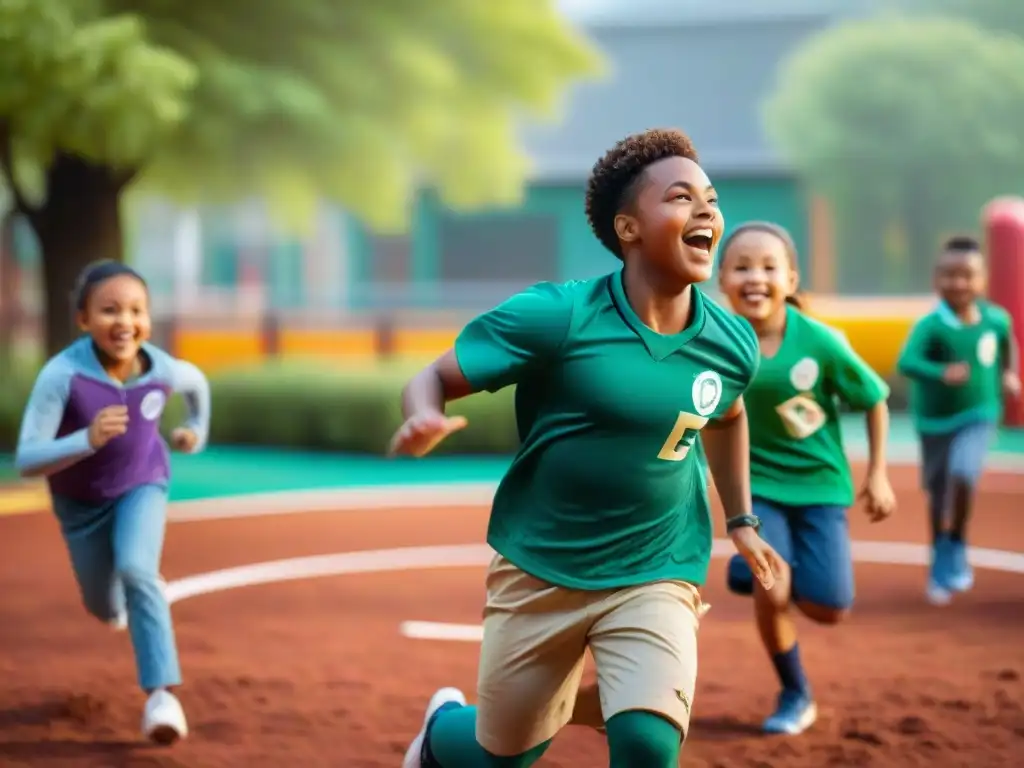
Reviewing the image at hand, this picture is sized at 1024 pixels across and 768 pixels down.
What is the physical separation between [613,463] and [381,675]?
2946mm

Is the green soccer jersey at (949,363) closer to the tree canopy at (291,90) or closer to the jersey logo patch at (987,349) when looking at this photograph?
the jersey logo patch at (987,349)

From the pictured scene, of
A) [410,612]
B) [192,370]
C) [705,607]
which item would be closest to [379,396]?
[410,612]

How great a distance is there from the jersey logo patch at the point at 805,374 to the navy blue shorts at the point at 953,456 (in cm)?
305

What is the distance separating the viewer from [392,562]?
964 cm

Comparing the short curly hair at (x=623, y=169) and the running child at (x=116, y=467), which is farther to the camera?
the running child at (x=116, y=467)

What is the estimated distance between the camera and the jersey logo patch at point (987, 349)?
8.55 meters

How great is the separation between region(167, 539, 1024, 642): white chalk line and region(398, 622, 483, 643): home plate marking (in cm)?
154

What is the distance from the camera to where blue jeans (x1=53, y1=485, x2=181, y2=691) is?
5.45 metres

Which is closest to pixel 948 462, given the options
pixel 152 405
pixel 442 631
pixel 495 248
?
pixel 442 631

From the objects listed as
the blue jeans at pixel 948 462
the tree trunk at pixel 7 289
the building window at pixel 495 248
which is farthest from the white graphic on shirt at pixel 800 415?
the building window at pixel 495 248

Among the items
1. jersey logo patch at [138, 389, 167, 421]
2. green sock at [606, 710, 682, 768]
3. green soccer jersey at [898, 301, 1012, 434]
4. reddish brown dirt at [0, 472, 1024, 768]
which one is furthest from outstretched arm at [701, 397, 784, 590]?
green soccer jersey at [898, 301, 1012, 434]

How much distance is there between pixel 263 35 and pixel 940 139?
1780 centimetres

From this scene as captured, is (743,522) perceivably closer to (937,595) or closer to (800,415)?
(800,415)

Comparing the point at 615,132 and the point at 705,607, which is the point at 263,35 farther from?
the point at 615,132
